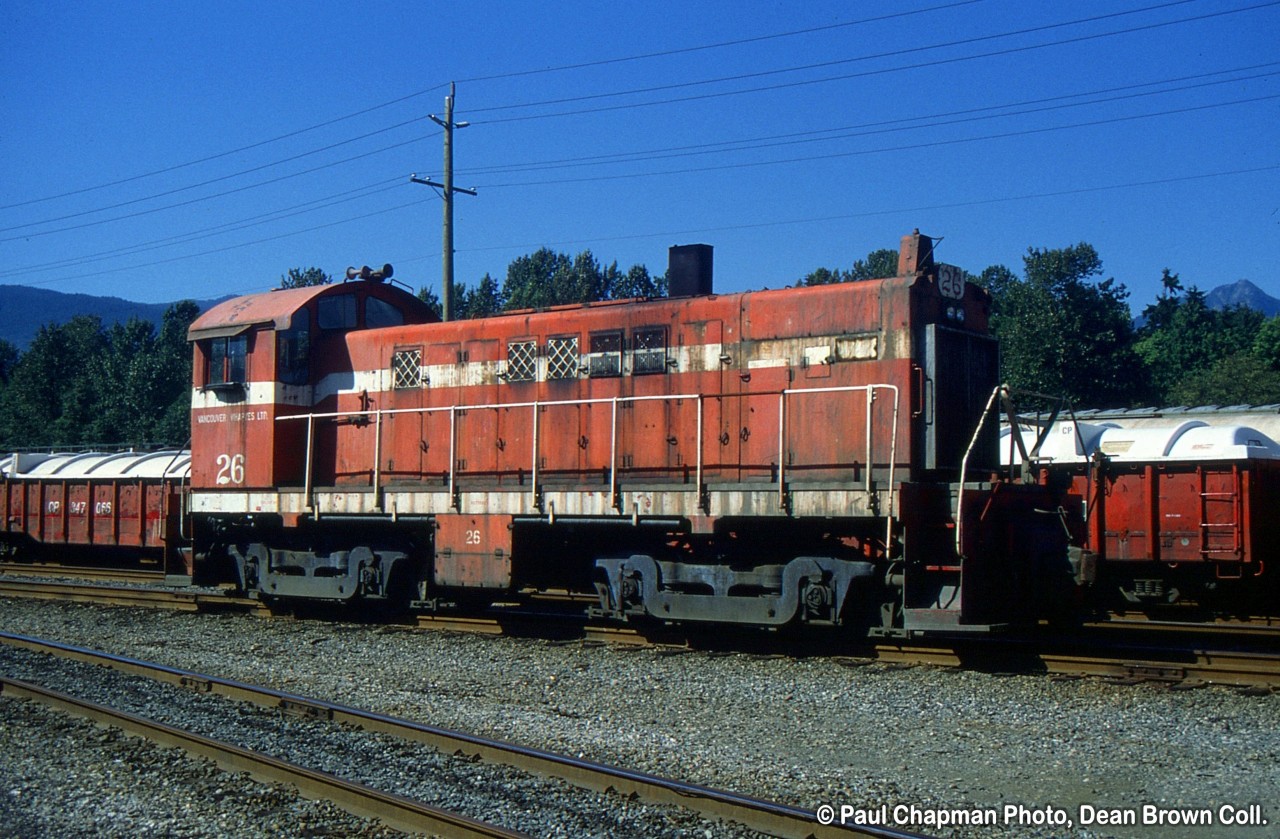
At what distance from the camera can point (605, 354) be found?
12.1 metres

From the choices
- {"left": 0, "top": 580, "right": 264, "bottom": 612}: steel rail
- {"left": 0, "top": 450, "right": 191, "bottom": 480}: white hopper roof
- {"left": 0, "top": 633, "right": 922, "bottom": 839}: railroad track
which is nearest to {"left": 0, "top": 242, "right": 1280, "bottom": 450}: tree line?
{"left": 0, "top": 450, "right": 191, "bottom": 480}: white hopper roof

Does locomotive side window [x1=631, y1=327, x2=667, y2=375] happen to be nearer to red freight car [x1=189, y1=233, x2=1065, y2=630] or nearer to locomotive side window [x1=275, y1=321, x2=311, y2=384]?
red freight car [x1=189, y1=233, x2=1065, y2=630]

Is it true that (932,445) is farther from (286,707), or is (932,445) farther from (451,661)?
(286,707)

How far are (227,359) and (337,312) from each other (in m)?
1.47

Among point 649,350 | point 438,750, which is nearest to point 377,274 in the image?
point 649,350

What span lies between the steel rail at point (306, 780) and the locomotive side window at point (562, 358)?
5730 mm

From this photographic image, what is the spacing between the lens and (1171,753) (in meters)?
7.03

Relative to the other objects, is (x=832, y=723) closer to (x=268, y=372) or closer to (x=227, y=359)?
(x=268, y=372)

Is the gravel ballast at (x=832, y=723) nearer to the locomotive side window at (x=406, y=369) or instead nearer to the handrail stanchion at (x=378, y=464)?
the handrail stanchion at (x=378, y=464)

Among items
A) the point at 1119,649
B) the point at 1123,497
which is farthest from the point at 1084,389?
the point at 1119,649

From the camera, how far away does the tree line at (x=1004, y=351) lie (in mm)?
46062

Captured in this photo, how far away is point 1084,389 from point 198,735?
44632mm

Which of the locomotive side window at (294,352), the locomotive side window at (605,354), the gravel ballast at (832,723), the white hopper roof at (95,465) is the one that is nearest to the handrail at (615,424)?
the locomotive side window at (605,354)

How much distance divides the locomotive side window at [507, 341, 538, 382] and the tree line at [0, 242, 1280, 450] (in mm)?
19088
